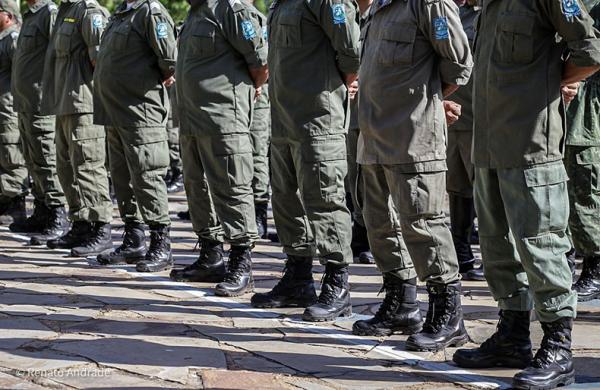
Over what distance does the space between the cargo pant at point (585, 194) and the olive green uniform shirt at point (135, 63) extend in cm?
311

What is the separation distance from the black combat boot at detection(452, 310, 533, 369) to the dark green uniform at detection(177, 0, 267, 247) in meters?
2.50

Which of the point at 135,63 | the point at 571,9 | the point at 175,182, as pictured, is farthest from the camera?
the point at 175,182

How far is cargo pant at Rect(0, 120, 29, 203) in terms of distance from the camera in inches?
430

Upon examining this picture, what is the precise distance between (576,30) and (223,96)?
3064 millimetres

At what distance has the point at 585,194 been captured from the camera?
7.08m

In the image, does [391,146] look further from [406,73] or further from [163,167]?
[163,167]

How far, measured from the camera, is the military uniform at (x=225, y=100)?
735 centimetres

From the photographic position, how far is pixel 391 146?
574 cm

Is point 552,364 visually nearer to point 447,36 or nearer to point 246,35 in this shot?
point 447,36

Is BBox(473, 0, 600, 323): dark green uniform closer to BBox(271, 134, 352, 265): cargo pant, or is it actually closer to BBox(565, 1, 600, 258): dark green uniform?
BBox(271, 134, 352, 265): cargo pant

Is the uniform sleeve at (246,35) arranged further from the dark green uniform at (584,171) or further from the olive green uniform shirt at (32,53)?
the olive green uniform shirt at (32,53)

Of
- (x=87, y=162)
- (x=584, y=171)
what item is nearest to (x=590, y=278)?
(x=584, y=171)

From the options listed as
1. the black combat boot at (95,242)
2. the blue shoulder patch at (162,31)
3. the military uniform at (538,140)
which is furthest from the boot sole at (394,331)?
the black combat boot at (95,242)

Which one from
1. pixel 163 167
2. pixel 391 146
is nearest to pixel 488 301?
pixel 391 146
